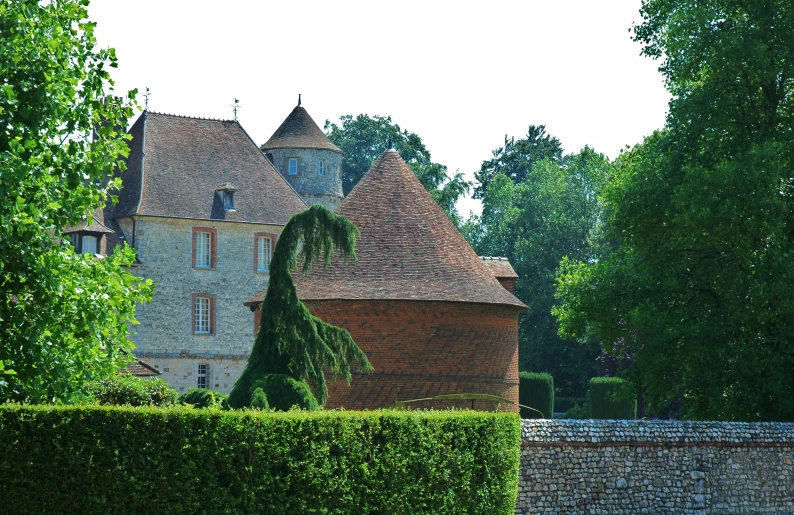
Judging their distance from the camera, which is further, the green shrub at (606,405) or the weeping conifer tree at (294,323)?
the green shrub at (606,405)

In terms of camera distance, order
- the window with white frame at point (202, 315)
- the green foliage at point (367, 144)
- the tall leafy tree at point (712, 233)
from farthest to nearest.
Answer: the green foliage at point (367, 144)
the window with white frame at point (202, 315)
the tall leafy tree at point (712, 233)

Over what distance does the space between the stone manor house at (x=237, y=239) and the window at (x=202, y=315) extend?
1.8 inches

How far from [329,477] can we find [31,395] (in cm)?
412

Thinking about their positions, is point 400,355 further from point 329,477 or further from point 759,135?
point 329,477

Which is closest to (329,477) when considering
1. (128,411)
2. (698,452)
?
(128,411)

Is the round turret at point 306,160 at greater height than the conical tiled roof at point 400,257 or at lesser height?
greater

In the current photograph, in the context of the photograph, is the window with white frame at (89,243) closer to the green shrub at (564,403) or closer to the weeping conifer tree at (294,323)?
the green shrub at (564,403)

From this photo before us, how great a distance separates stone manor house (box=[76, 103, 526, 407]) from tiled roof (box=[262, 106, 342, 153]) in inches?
3.1

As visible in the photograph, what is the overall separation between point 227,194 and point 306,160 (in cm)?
1052

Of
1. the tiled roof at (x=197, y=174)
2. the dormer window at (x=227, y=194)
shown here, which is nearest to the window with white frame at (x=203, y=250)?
the tiled roof at (x=197, y=174)

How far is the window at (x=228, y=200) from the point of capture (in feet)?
160

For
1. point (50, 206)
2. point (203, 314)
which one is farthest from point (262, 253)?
point (50, 206)

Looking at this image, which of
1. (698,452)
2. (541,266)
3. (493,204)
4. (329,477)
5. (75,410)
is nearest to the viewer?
(75,410)

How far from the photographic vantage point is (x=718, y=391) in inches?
956
